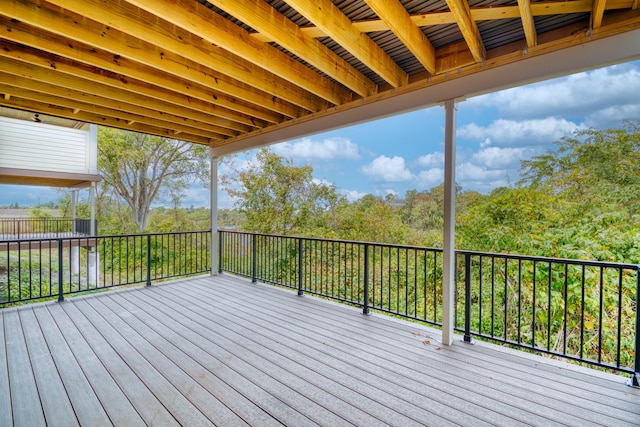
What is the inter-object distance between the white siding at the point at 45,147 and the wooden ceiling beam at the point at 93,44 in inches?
279

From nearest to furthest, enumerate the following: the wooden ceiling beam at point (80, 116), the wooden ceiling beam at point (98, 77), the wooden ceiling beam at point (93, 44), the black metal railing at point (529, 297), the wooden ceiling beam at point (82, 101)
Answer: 1. the wooden ceiling beam at point (93, 44)
2. the wooden ceiling beam at point (98, 77)
3. the wooden ceiling beam at point (82, 101)
4. the black metal railing at point (529, 297)
5. the wooden ceiling beam at point (80, 116)

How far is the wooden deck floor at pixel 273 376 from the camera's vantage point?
183cm

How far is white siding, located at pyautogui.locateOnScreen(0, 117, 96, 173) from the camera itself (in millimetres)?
7230

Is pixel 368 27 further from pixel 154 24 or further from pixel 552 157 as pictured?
pixel 552 157

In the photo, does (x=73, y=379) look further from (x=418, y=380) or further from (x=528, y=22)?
(x=528, y=22)

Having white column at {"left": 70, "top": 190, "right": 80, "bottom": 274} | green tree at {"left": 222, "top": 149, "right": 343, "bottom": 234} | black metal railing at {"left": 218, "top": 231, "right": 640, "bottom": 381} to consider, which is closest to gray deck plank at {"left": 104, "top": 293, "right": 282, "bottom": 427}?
black metal railing at {"left": 218, "top": 231, "right": 640, "bottom": 381}

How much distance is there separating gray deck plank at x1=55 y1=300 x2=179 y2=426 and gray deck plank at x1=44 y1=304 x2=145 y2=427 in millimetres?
30

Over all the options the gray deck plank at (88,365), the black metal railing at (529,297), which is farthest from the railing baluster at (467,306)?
the gray deck plank at (88,365)

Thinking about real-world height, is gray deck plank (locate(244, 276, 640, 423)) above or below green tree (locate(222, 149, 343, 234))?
below

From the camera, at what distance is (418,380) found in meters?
2.23

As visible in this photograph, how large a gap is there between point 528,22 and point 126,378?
12.6ft

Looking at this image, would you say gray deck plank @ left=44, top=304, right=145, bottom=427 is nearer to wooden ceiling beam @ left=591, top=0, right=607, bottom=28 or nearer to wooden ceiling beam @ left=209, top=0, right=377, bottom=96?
wooden ceiling beam @ left=209, top=0, right=377, bottom=96

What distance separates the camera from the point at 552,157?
555 centimetres

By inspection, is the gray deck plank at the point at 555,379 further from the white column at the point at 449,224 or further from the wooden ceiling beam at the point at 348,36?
the wooden ceiling beam at the point at 348,36
